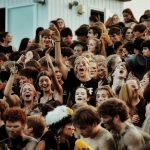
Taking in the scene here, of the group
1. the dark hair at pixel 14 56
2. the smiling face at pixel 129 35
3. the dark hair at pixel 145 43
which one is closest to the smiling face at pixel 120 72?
the dark hair at pixel 145 43

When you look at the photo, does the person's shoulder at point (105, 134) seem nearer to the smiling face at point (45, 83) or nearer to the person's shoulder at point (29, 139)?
the person's shoulder at point (29, 139)

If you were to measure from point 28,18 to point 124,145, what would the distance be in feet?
46.8

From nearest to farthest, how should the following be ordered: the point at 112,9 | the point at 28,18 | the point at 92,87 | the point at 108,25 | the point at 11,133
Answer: the point at 11,133
the point at 92,87
the point at 108,25
the point at 28,18
the point at 112,9

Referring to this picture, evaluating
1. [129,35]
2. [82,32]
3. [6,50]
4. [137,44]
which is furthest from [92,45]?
[6,50]

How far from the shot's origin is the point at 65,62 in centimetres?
1057

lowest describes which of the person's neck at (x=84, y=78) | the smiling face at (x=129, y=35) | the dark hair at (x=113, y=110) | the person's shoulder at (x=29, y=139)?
the person's shoulder at (x=29, y=139)

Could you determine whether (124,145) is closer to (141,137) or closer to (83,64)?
(141,137)

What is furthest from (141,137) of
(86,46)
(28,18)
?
(28,18)

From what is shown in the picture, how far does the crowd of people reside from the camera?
5953 millimetres

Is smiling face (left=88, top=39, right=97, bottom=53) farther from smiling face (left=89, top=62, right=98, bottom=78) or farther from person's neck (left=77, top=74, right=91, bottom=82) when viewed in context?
person's neck (left=77, top=74, right=91, bottom=82)

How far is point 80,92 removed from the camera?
8.62 metres

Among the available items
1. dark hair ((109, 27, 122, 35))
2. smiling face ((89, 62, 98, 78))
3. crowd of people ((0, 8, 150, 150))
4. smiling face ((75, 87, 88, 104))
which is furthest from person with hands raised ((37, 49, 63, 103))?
dark hair ((109, 27, 122, 35))

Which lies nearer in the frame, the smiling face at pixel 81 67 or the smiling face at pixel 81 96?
the smiling face at pixel 81 96

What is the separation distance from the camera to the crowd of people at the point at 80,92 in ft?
19.5
